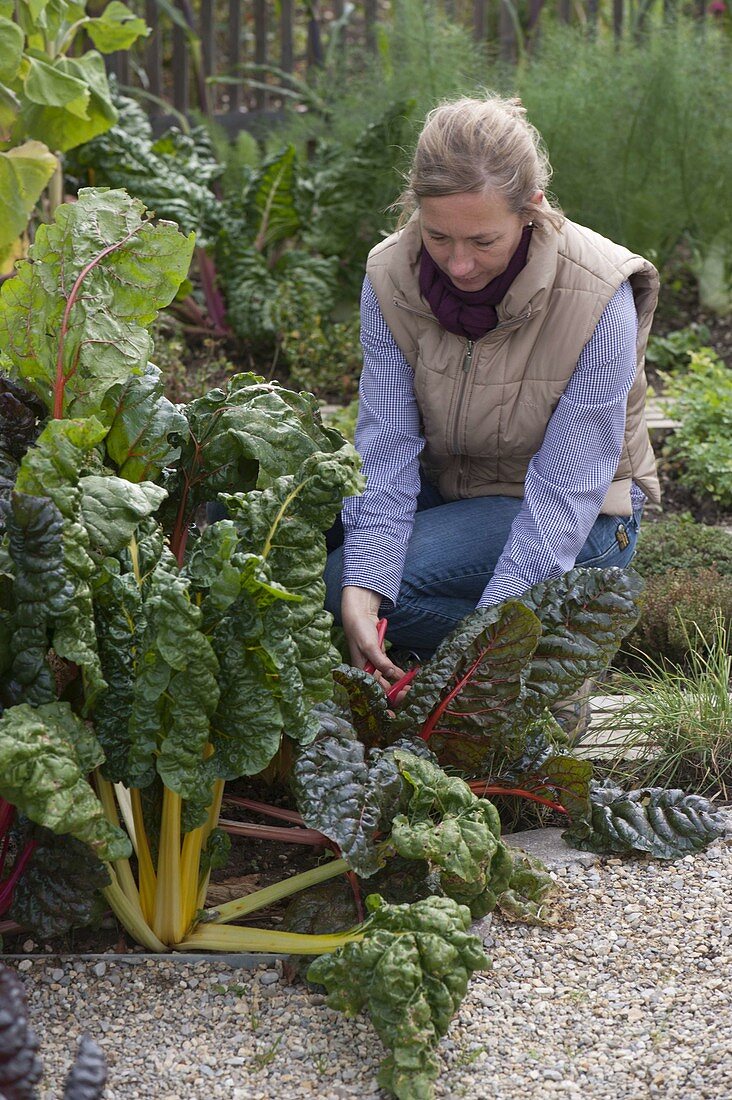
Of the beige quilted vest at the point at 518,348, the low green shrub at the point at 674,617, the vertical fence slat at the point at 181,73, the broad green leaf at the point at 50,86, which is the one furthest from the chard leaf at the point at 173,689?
the vertical fence slat at the point at 181,73

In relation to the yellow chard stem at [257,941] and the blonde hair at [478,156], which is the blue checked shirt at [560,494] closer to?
the blonde hair at [478,156]

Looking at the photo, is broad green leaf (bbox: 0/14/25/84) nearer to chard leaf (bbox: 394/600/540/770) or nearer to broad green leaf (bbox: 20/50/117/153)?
broad green leaf (bbox: 20/50/117/153)

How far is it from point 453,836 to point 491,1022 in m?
0.32

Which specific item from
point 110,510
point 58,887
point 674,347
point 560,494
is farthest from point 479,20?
point 58,887

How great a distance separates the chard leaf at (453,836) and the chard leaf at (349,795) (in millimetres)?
41

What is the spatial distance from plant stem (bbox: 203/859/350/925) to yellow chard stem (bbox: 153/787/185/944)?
75 mm

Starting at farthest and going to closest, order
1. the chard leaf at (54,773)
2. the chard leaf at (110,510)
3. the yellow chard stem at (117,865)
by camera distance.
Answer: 1. the yellow chard stem at (117,865)
2. the chard leaf at (110,510)
3. the chard leaf at (54,773)

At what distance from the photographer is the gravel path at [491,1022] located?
1.97m

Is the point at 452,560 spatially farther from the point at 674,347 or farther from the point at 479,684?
the point at 674,347

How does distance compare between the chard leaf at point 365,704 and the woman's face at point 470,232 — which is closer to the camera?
the chard leaf at point 365,704

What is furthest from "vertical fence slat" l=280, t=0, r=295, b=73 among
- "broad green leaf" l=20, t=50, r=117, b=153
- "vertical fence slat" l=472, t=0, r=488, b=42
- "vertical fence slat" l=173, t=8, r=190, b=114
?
"broad green leaf" l=20, t=50, r=117, b=153

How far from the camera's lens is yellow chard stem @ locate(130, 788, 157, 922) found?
2.26 meters

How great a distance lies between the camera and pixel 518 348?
3.01 m

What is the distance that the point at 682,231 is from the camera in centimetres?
632
